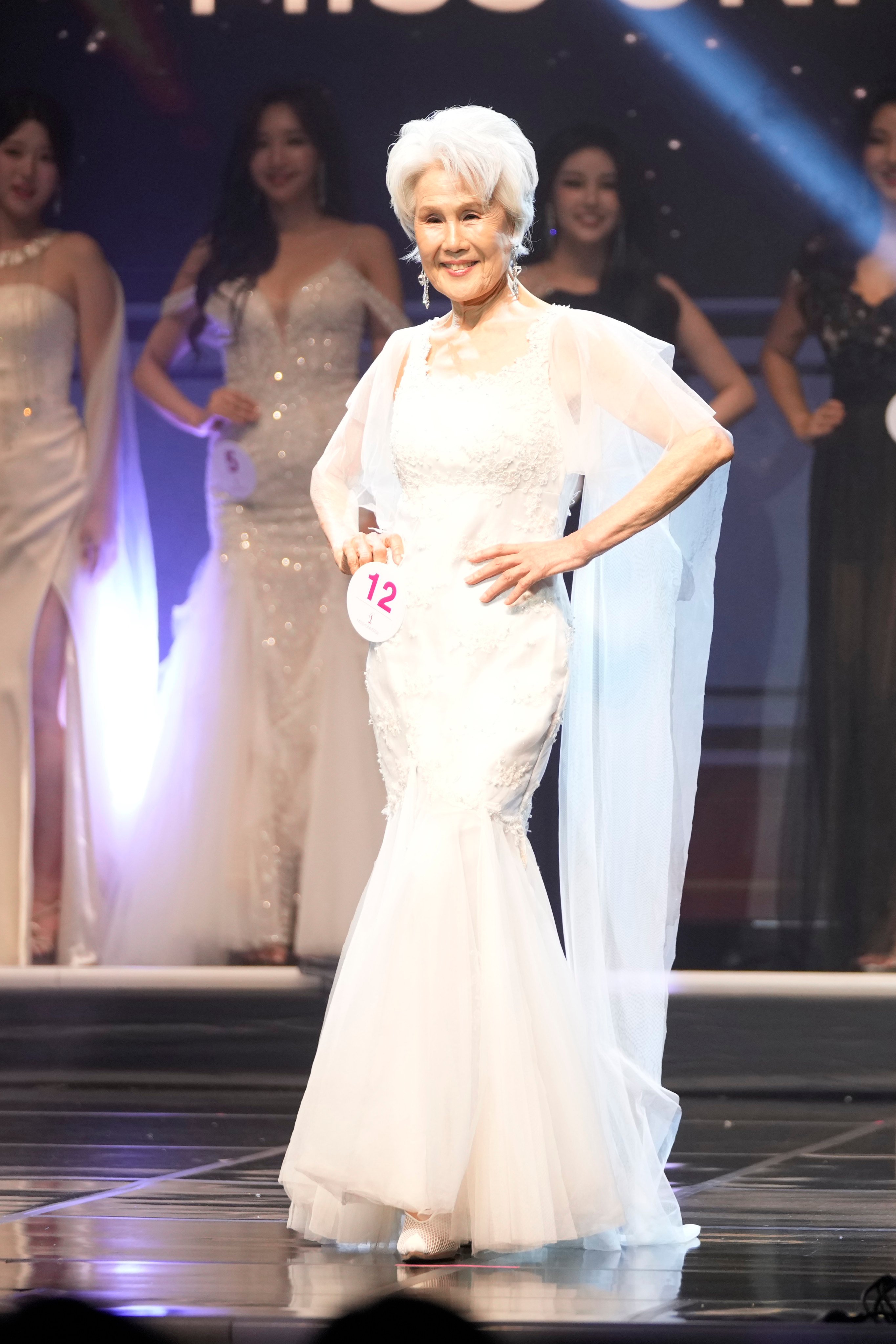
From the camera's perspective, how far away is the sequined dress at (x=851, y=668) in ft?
16.1

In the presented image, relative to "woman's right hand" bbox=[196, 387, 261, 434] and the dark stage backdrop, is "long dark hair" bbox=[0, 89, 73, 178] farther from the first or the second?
"woman's right hand" bbox=[196, 387, 261, 434]

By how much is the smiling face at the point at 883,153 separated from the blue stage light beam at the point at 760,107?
0.03 metres

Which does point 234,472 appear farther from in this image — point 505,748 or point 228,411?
point 505,748

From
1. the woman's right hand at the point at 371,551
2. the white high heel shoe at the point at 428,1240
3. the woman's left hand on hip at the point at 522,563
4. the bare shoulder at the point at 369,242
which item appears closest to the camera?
the white high heel shoe at the point at 428,1240

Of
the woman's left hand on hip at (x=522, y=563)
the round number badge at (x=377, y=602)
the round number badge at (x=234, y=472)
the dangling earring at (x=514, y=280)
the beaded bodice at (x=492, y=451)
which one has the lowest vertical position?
the round number badge at (x=377, y=602)

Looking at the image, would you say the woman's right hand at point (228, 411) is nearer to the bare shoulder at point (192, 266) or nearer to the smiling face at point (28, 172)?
the bare shoulder at point (192, 266)

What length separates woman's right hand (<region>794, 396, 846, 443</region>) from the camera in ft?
16.4

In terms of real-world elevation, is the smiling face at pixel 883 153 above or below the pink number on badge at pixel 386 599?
above

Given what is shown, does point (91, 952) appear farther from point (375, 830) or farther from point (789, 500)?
point (789, 500)

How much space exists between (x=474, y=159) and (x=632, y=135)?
7.80ft

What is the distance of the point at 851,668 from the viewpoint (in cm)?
497

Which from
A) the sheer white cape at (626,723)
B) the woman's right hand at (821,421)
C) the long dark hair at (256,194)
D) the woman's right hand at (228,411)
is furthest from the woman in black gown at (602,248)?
the sheer white cape at (626,723)

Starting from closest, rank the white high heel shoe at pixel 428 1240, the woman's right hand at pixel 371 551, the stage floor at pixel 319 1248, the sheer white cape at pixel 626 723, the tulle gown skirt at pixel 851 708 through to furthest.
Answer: the stage floor at pixel 319 1248, the white high heel shoe at pixel 428 1240, the woman's right hand at pixel 371 551, the sheer white cape at pixel 626 723, the tulle gown skirt at pixel 851 708

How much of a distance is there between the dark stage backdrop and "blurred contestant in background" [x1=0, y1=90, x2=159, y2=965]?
10 centimetres
